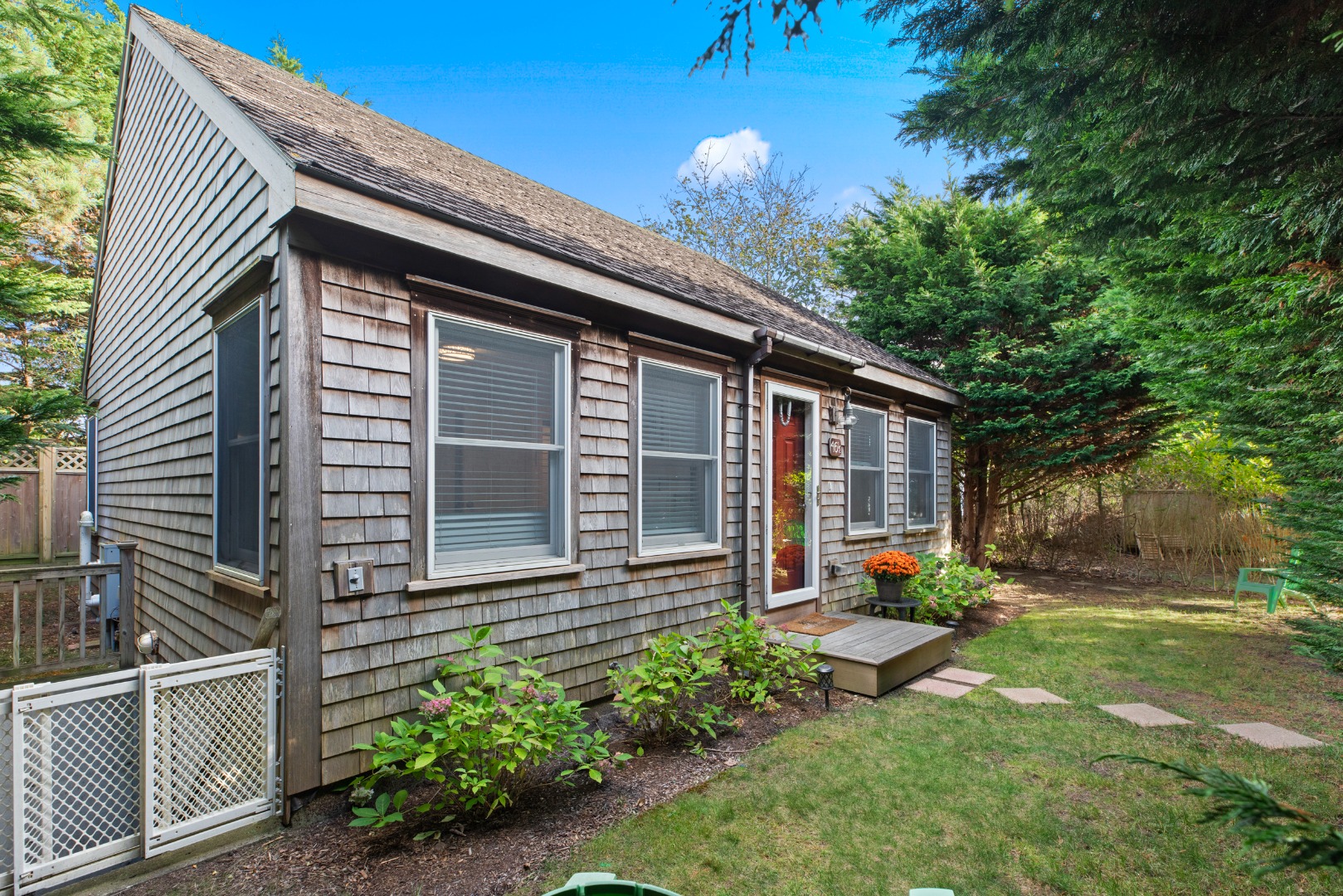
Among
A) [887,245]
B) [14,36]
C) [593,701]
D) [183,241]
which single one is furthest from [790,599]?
[14,36]

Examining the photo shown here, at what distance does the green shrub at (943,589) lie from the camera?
6676mm

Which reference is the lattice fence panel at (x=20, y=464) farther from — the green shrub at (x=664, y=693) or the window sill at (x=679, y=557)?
the green shrub at (x=664, y=693)

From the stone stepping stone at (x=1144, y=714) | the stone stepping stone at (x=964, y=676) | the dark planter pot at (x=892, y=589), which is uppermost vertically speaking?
the dark planter pot at (x=892, y=589)

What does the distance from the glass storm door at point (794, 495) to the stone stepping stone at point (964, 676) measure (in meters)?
1.36

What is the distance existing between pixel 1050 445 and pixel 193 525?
10.6 m

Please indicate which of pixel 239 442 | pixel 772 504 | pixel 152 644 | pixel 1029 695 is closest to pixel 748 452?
pixel 772 504

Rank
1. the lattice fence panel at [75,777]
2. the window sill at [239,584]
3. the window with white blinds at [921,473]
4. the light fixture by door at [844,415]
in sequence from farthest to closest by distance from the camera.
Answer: the window with white blinds at [921,473], the light fixture by door at [844,415], the window sill at [239,584], the lattice fence panel at [75,777]

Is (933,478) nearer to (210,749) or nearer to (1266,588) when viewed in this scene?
(1266,588)

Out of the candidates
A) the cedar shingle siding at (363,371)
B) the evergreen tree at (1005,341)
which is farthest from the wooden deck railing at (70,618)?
the evergreen tree at (1005,341)

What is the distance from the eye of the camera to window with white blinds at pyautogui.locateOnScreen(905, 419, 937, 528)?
8078 mm

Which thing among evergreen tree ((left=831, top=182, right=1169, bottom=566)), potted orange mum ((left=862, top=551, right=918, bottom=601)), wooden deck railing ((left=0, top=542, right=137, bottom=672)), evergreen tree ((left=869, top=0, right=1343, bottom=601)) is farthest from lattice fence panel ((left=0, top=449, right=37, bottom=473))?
evergreen tree ((left=831, top=182, right=1169, bottom=566))

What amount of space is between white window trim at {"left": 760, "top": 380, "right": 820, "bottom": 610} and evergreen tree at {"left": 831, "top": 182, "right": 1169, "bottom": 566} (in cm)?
483

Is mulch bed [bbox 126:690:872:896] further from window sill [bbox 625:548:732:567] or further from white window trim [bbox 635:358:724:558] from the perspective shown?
white window trim [bbox 635:358:724:558]

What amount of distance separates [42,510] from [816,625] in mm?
11673
